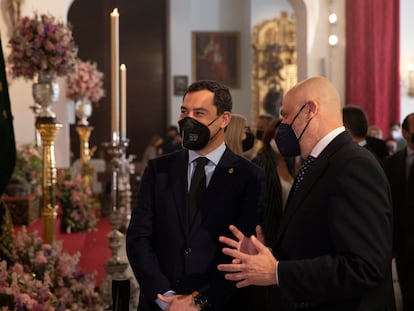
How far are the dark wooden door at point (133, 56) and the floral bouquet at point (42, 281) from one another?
1317 centimetres

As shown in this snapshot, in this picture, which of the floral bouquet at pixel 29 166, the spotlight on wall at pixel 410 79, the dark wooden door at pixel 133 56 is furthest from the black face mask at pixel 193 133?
the dark wooden door at pixel 133 56

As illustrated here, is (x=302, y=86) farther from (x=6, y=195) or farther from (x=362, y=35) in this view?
(x=362, y=35)

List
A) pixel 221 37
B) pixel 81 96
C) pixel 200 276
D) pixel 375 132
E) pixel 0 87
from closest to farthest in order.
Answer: pixel 0 87, pixel 200 276, pixel 81 96, pixel 375 132, pixel 221 37

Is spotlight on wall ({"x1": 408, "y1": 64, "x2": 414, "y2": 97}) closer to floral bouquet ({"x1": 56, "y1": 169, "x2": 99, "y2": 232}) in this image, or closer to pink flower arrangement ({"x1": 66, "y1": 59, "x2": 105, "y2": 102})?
pink flower arrangement ({"x1": 66, "y1": 59, "x2": 105, "y2": 102})

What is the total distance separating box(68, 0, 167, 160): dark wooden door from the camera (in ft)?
56.3

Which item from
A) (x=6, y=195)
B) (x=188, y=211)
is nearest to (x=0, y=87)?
(x=188, y=211)

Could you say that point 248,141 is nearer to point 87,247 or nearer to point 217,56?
point 87,247

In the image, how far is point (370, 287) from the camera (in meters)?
1.97

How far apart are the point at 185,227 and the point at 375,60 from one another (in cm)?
990

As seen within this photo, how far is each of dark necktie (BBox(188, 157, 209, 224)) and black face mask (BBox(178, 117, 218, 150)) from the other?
0.10 metres

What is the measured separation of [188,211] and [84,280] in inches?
57.5

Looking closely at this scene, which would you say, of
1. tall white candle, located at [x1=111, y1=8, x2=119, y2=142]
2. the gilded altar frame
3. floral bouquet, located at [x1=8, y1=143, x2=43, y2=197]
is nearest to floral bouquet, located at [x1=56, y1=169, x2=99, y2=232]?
floral bouquet, located at [x1=8, y1=143, x2=43, y2=197]

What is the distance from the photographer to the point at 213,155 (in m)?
2.80

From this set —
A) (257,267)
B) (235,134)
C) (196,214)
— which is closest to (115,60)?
(235,134)
